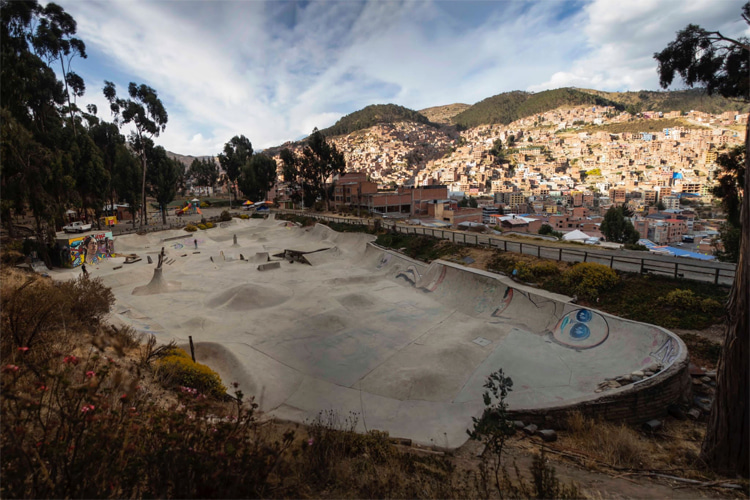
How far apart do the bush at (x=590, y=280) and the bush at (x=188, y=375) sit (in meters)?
16.1

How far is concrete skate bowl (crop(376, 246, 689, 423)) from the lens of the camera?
9430mm

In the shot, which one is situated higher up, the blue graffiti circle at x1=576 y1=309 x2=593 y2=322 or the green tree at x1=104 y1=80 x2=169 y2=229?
the green tree at x1=104 y1=80 x2=169 y2=229

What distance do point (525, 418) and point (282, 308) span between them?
15.3 metres

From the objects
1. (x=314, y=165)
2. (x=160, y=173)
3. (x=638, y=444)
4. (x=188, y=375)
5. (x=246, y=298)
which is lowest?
(x=246, y=298)

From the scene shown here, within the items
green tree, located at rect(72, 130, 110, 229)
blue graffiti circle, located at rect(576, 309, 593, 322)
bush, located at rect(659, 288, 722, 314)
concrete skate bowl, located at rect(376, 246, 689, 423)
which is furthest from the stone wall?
green tree, located at rect(72, 130, 110, 229)

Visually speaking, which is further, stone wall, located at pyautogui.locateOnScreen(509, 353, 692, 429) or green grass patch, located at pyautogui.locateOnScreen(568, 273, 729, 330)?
green grass patch, located at pyautogui.locateOnScreen(568, 273, 729, 330)

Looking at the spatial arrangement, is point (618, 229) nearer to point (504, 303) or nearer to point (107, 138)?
point (504, 303)

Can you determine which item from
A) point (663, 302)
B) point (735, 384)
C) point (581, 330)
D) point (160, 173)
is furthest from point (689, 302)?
point (160, 173)

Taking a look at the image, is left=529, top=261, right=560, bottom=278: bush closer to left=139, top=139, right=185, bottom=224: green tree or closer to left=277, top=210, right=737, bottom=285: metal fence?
left=277, top=210, right=737, bottom=285: metal fence

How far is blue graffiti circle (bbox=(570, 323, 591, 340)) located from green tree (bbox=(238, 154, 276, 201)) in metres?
70.5

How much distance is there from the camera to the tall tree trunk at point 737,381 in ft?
21.3

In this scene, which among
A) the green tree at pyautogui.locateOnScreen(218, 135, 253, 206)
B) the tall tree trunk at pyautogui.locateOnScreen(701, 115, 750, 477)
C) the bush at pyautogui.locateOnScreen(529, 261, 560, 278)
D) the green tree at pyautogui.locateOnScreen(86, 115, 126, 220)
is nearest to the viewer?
the tall tree trunk at pyautogui.locateOnScreen(701, 115, 750, 477)

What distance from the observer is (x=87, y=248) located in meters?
32.6

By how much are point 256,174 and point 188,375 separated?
69946 millimetres
